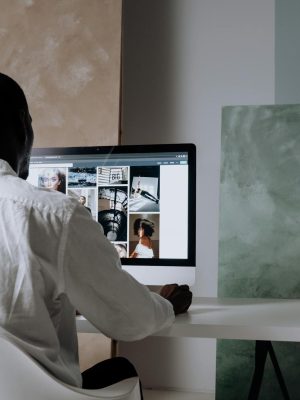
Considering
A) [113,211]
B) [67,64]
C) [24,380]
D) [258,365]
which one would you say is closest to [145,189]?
[113,211]

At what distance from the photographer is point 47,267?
→ 0.97 m

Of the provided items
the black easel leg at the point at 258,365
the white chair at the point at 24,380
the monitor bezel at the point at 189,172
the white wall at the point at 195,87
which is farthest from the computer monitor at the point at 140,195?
the white wall at the point at 195,87

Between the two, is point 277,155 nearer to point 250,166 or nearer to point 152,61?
point 250,166

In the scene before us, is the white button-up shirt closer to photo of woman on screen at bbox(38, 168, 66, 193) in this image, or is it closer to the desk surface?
the desk surface

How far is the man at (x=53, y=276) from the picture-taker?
0.96 m

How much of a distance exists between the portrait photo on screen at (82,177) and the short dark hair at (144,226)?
0.20 metres

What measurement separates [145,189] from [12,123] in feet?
2.69

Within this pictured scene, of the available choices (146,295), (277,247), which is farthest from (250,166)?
(146,295)

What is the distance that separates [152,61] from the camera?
3119 mm

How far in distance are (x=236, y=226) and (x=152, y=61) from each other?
1.06m

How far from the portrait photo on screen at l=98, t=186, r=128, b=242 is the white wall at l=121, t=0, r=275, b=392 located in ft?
3.57

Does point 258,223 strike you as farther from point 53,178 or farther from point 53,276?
point 53,276

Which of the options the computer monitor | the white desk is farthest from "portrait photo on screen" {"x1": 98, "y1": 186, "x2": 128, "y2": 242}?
the white desk

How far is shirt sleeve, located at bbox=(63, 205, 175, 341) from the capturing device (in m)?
0.98
